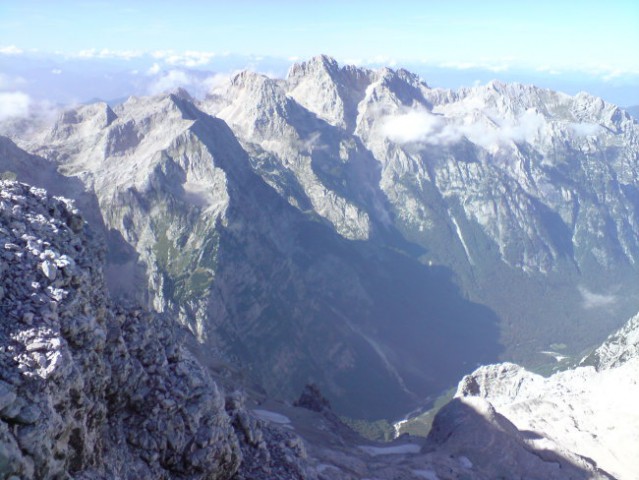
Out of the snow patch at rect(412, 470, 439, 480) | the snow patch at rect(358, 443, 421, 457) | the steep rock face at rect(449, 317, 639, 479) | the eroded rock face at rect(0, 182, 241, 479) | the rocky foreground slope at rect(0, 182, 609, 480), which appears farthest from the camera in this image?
the steep rock face at rect(449, 317, 639, 479)

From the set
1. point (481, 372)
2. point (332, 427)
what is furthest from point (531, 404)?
point (332, 427)

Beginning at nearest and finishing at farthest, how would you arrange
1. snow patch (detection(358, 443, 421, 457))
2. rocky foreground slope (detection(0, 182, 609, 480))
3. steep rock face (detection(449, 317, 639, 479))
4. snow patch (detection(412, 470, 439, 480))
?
1. rocky foreground slope (detection(0, 182, 609, 480))
2. snow patch (detection(412, 470, 439, 480))
3. snow patch (detection(358, 443, 421, 457))
4. steep rock face (detection(449, 317, 639, 479))

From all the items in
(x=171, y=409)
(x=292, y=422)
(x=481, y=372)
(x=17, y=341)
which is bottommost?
(x=481, y=372)

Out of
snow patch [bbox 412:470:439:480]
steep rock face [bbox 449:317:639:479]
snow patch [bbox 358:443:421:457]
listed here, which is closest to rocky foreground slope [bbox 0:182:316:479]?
snow patch [bbox 412:470:439:480]

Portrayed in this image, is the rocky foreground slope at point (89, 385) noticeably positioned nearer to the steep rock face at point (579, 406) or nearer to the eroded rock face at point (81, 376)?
the eroded rock face at point (81, 376)

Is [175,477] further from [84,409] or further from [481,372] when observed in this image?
[481,372]

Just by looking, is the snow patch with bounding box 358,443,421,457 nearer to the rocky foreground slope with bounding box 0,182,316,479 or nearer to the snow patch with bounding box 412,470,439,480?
the snow patch with bounding box 412,470,439,480
